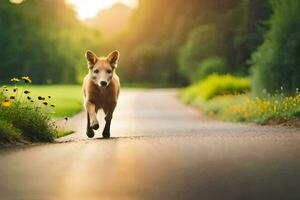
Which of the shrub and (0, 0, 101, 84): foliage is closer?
the shrub

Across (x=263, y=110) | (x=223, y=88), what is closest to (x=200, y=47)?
(x=223, y=88)

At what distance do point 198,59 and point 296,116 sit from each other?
40504mm

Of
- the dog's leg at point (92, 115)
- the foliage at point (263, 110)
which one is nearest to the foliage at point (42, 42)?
the foliage at point (263, 110)

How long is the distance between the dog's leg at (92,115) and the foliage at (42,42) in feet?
212

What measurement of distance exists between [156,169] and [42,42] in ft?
253

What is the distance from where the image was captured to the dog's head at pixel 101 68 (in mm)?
16016

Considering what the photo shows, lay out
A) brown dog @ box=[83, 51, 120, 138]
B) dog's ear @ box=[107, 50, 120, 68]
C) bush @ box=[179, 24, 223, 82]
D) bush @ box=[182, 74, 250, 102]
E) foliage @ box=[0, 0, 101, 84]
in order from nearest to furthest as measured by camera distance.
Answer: brown dog @ box=[83, 51, 120, 138]
dog's ear @ box=[107, 50, 120, 68]
bush @ box=[182, 74, 250, 102]
bush @ box=[179, 24, 223, 82]
foliage @ box=[0, 0, 101, 84]

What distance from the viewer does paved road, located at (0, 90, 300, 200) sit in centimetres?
861

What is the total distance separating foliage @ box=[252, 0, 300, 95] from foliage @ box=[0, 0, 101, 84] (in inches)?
2255

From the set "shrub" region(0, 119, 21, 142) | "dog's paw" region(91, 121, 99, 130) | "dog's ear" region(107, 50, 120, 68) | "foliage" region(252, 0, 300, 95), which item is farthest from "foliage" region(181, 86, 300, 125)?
"shrub" region(0, 119, 21, 142)

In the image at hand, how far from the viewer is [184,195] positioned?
841 centimetres

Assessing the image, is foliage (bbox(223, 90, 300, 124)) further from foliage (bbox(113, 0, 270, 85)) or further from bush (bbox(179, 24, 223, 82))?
bush (bbox(179, 24, 223, 82))

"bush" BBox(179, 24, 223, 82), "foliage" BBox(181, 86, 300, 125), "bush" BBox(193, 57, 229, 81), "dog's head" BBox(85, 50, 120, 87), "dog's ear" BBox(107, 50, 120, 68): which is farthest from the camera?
"bush" BBox(179, 24, 223, 82)

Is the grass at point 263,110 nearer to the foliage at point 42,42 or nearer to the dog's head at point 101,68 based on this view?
the dog's head at point 101,68
